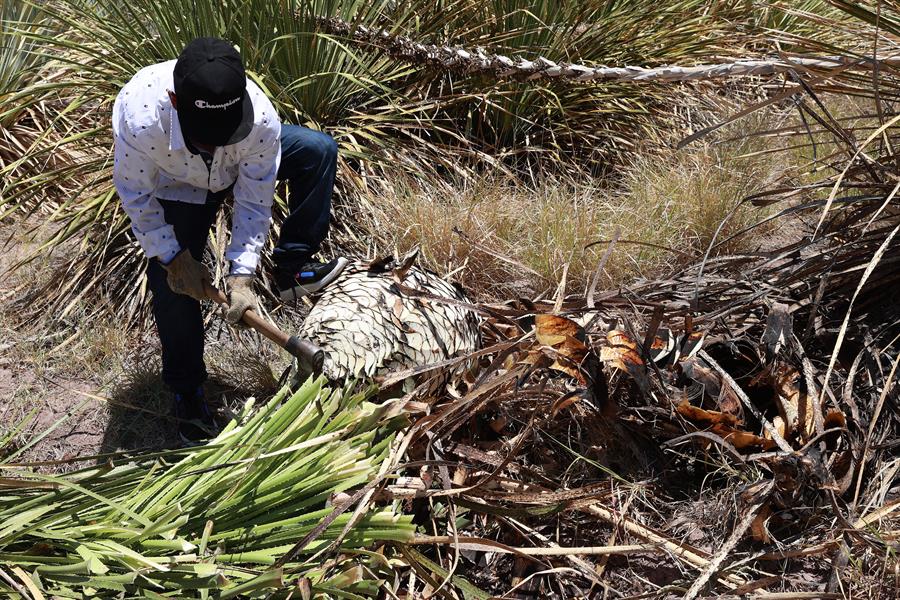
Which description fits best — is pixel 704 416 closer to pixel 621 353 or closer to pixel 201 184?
pixel 621 353

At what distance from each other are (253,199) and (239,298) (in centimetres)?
33

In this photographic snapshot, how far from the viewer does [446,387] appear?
2.60 metres

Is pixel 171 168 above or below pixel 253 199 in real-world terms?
above

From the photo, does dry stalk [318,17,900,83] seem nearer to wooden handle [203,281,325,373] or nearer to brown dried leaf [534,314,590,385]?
brown dried leaf [534,314,590,385]

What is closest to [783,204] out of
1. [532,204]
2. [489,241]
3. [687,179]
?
[687,179]

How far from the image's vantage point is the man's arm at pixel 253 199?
2.79m

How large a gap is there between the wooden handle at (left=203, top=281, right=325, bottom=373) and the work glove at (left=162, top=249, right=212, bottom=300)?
0.02 m

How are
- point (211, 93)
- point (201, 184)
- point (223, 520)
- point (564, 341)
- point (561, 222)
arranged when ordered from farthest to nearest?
point (561, 222)
point (201, 184)
point (564, 341)
point (211, 93)
point (223, 520)

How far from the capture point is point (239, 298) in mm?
2750

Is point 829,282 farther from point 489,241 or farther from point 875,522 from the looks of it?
point 489,241

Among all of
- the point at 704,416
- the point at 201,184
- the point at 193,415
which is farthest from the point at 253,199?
the point at 704,416

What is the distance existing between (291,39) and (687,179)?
1.83m

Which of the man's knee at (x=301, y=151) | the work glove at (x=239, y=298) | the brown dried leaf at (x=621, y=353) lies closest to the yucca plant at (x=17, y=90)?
the man's knee at (x=301, y=151)

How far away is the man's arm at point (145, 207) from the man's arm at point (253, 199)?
20 cm
